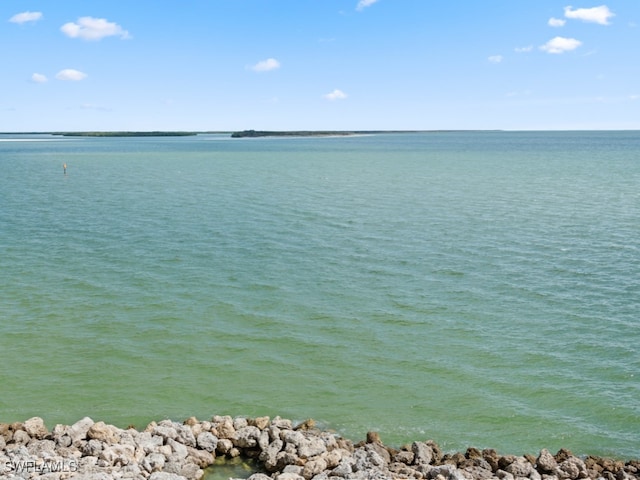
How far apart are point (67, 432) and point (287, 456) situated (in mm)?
5026

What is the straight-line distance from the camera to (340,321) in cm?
2253

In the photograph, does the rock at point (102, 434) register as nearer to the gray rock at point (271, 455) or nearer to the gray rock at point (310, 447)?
the gray rock at point (271, 455)

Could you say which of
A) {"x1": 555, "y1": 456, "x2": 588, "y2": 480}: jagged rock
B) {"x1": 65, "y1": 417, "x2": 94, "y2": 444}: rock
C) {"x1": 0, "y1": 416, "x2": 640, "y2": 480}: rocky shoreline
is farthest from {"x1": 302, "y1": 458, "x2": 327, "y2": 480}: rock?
{"x1": 65, "y1": 417, "x2": 94, "y2": 444}: rock

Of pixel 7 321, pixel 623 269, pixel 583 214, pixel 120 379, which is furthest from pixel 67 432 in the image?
pixel 583 214

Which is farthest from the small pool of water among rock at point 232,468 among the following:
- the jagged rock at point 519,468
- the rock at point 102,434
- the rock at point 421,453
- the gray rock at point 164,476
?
the jagged rock at point 519,468

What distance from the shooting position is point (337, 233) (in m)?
37.3

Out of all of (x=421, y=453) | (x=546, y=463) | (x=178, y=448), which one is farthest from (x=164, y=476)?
(x=546, y=463)

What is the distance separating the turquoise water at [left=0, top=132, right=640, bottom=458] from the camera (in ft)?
54.7

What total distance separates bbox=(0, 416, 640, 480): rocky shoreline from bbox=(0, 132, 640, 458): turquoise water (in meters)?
1.36

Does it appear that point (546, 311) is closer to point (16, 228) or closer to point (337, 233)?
point (337, 233)

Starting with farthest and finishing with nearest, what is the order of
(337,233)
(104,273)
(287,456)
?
(337,233), (104,273), (287,456)

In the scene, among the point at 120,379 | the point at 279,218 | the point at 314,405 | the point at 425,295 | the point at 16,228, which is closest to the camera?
the point at 314,405

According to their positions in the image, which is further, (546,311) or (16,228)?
(16,228)

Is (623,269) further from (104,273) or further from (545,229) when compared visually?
(104,273)
